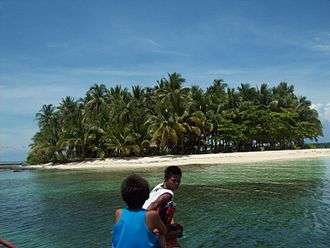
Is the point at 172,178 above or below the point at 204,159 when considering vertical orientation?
below

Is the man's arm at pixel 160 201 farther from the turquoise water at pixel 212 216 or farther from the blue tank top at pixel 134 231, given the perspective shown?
the turquoise water at pixel 212 216

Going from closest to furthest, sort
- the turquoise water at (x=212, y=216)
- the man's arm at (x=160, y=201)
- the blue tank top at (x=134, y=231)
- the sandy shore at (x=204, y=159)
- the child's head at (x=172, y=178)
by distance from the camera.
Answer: the blue tank top at (x=134, y=231) < the man's arm at (x=160, y=201) < the child's head at (x=172, y=178) < the turquoise water at (x=212, y=216) < the sandy shore at (x=204, y=159)

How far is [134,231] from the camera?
4.42 m

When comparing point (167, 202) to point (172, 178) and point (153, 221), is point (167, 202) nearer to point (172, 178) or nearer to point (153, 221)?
point (172, 178)

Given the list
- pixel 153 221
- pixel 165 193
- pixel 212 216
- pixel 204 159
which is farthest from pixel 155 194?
pixel 204 159

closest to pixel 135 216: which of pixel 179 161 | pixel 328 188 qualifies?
pixel 328 188

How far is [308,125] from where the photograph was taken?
81.1 metres

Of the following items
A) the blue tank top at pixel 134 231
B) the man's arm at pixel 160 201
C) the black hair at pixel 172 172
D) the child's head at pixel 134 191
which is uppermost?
the black hair at pixel 172 172

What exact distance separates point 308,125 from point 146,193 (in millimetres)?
80471

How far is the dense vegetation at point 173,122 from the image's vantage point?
65188 mm

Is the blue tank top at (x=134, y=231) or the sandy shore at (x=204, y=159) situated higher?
the sandy shore at (x=204, y=159)

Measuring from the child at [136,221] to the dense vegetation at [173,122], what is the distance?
5682 centimetres

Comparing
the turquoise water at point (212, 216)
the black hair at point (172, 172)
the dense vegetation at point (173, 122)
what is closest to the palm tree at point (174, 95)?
the dense vegetation at point (173, 122)

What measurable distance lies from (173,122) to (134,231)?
58.0 m
